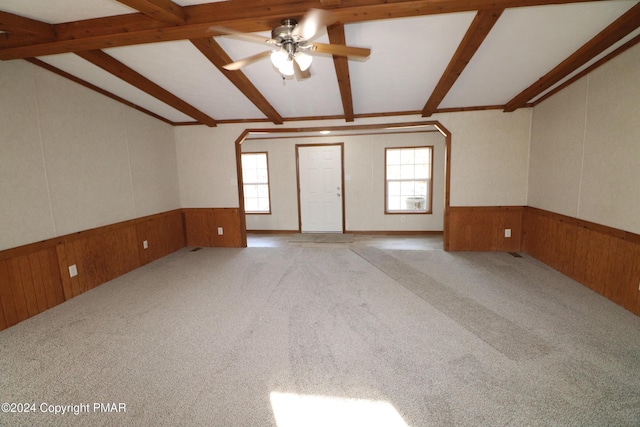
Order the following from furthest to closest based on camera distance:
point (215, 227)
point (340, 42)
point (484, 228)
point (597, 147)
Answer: point (215, 227)
point (484, 228)
point (597, 147)
point (340, 42)

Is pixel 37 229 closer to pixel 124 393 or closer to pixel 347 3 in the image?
pixel 124 393

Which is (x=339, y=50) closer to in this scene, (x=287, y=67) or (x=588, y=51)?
(x=287, y=67)

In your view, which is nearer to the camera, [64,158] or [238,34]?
[238,34]

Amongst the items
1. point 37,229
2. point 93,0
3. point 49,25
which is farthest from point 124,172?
point 93,0

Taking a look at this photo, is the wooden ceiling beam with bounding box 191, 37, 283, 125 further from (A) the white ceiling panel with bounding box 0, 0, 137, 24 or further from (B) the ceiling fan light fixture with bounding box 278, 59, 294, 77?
(B) the ceiling fan light fixture with bounding box 278, 59, 294, 77

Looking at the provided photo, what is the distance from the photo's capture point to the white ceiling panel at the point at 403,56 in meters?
2.56

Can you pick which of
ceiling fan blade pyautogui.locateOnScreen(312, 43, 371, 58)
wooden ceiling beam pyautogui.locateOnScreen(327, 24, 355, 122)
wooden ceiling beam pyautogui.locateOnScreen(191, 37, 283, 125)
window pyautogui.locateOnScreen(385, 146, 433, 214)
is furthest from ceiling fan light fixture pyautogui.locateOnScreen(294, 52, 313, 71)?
window pyautogui.locateOnScreen(385, 146, 433, 214)

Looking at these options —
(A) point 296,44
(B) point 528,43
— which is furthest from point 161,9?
(B) point 528,43

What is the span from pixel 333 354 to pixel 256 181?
5264 mm

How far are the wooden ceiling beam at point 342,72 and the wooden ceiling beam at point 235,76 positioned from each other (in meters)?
1.09

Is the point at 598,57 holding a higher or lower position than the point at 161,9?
lower

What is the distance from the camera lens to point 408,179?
6312 mm

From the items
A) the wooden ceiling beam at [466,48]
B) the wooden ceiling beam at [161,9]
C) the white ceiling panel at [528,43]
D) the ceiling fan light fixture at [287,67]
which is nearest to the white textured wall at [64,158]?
the wooden ceiling beam at [161,9]

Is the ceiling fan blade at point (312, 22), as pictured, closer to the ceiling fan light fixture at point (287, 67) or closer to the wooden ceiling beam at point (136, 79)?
the ceiling fan light fixture at point (287, 67)
